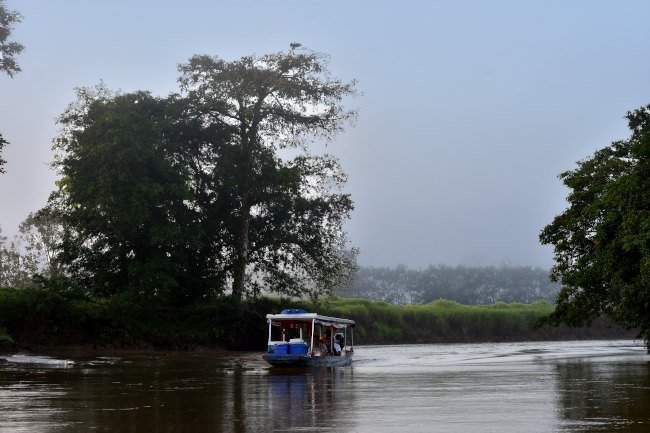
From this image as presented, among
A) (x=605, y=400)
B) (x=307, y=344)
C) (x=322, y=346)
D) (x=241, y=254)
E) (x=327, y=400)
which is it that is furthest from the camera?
(x=241, y=254)

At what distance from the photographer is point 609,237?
2822 cm

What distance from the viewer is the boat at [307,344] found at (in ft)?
95.8

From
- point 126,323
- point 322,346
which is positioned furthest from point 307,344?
point 126,323

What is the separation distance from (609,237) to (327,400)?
48.9 ft

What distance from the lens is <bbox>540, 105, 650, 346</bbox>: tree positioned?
85.5ft

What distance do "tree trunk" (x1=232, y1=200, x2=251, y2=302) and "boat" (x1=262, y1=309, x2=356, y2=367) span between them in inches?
462

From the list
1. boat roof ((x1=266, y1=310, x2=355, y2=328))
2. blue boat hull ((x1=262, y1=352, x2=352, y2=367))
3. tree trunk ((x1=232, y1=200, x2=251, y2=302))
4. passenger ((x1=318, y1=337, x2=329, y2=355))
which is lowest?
blue boat hull ((x1=262, y1=352, x2=352, y2=367))

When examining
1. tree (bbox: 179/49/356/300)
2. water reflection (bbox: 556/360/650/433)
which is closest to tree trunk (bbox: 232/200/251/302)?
tree (bbox: 179/49/356/300)

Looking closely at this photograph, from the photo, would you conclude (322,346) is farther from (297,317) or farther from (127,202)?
(127,202)

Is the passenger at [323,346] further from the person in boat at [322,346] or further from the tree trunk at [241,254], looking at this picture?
the tree trunk at [241,254]

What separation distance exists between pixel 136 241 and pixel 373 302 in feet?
81.5

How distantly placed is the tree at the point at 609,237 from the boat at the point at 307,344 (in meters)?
8.51

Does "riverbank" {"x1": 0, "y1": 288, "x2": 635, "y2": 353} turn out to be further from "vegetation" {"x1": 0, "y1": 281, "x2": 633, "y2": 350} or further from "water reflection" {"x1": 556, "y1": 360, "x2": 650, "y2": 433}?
"water reflection" {"x1": 556, "y1": 360, "x2": 650, "y2": 433}

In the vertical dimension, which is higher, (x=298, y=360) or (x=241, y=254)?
(x=241, y=254)
